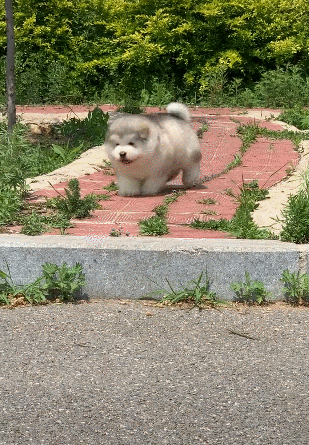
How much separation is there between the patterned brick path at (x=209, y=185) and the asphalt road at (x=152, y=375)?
1.23 metres

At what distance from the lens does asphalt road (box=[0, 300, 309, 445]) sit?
11.1 ft

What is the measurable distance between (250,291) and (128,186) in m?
2.71

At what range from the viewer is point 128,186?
752 cm

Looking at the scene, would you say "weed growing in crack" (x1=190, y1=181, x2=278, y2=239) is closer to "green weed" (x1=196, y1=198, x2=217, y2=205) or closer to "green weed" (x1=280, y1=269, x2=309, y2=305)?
"green weed" (x1=196, y1=198, x2=217, y2=205)

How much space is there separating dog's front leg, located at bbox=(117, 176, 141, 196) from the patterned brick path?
0.10m

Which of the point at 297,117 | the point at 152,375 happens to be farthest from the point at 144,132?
the point at 297,117

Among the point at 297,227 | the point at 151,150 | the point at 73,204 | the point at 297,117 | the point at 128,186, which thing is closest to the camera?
the point at 297,227

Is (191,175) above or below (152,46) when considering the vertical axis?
below

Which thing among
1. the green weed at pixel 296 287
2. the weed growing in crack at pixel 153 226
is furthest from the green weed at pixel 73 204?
the green weed at pixel 296 287

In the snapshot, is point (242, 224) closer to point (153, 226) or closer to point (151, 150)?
point (153, 226)

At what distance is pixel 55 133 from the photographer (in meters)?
11.3

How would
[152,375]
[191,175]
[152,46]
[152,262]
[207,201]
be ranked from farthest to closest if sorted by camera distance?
[152,46] < [191,175] < [207,201] < [152,262] < [152,375]

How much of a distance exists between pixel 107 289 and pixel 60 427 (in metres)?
1.77

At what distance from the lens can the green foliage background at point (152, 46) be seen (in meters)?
15.1
